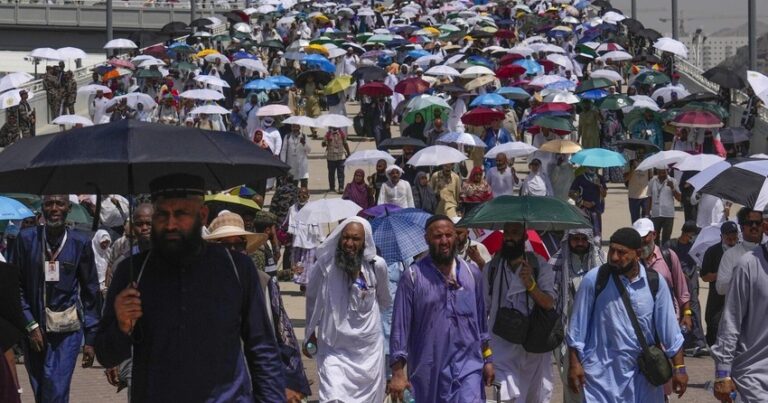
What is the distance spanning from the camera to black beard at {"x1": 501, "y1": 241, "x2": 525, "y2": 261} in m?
10.1

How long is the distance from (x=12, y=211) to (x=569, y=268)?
478cm

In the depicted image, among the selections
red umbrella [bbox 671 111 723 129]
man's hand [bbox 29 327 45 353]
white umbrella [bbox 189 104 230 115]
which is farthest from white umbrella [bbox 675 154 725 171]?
white umbrella [bbox 189 104 230 115]

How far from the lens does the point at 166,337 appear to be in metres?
5.95

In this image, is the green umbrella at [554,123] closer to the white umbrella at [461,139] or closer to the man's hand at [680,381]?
the white umbrella at [461,139]

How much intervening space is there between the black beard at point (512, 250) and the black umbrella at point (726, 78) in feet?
63.7

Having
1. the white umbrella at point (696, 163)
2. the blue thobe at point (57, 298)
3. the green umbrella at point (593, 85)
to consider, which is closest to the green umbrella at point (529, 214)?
the blue thobe at point (57, 298)

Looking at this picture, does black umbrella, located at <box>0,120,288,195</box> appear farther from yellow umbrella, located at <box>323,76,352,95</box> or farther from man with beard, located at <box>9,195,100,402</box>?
yellow umbrella, located at <box>323,76,352,95</box>

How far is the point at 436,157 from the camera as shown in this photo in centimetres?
2008

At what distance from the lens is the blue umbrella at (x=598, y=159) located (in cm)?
1969

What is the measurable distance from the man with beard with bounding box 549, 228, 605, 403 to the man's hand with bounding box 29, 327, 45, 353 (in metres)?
2.77

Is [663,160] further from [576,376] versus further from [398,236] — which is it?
[576,376]

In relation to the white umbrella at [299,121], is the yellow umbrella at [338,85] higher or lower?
higher

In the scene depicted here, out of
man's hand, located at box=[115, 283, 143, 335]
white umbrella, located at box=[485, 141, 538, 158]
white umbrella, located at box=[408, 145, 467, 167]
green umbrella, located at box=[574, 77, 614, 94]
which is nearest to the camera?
man's hand, located at box=[115, 283, 143, 335]

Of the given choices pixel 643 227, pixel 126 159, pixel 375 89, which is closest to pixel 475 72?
pixel 375 89
